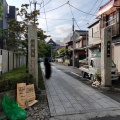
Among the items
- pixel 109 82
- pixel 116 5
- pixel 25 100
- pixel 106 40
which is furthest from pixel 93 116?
pixel 116 5

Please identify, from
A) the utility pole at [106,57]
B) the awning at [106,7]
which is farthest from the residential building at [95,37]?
the utility pole at [106,57]

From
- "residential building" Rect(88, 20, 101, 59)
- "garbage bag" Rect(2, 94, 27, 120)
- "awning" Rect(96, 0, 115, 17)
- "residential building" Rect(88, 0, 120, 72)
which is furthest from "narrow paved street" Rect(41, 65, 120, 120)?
"residential building" Rect(88, 20, 101, 59)

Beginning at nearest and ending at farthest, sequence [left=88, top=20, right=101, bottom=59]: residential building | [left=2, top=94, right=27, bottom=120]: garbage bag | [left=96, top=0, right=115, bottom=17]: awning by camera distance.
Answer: [left=2, top=94, right=27, bottom=120]: garbage bag
[left=96, top=0, right=115, bottom=17]: awning
[left=88, top=20, right=101, bottom=59]: residential building

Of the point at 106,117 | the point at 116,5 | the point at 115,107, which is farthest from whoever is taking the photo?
the point at 116,5

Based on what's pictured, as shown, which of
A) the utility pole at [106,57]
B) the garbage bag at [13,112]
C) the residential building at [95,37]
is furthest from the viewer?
the residential building at [95,37]

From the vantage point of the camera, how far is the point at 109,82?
1235 cm

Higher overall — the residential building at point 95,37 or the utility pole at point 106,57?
the residential building at point 95,37

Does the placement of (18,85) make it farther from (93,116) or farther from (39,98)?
(93,116)

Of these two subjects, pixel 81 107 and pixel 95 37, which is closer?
pixel 81 107

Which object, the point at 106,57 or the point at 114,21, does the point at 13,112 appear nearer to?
the point at 106,57

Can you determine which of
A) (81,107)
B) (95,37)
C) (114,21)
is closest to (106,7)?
(114,21)

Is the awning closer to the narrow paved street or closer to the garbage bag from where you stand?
the narrow paved street

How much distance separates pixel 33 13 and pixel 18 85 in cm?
1050

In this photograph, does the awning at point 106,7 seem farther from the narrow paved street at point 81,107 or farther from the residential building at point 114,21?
the narrow paved street at point 81,107
